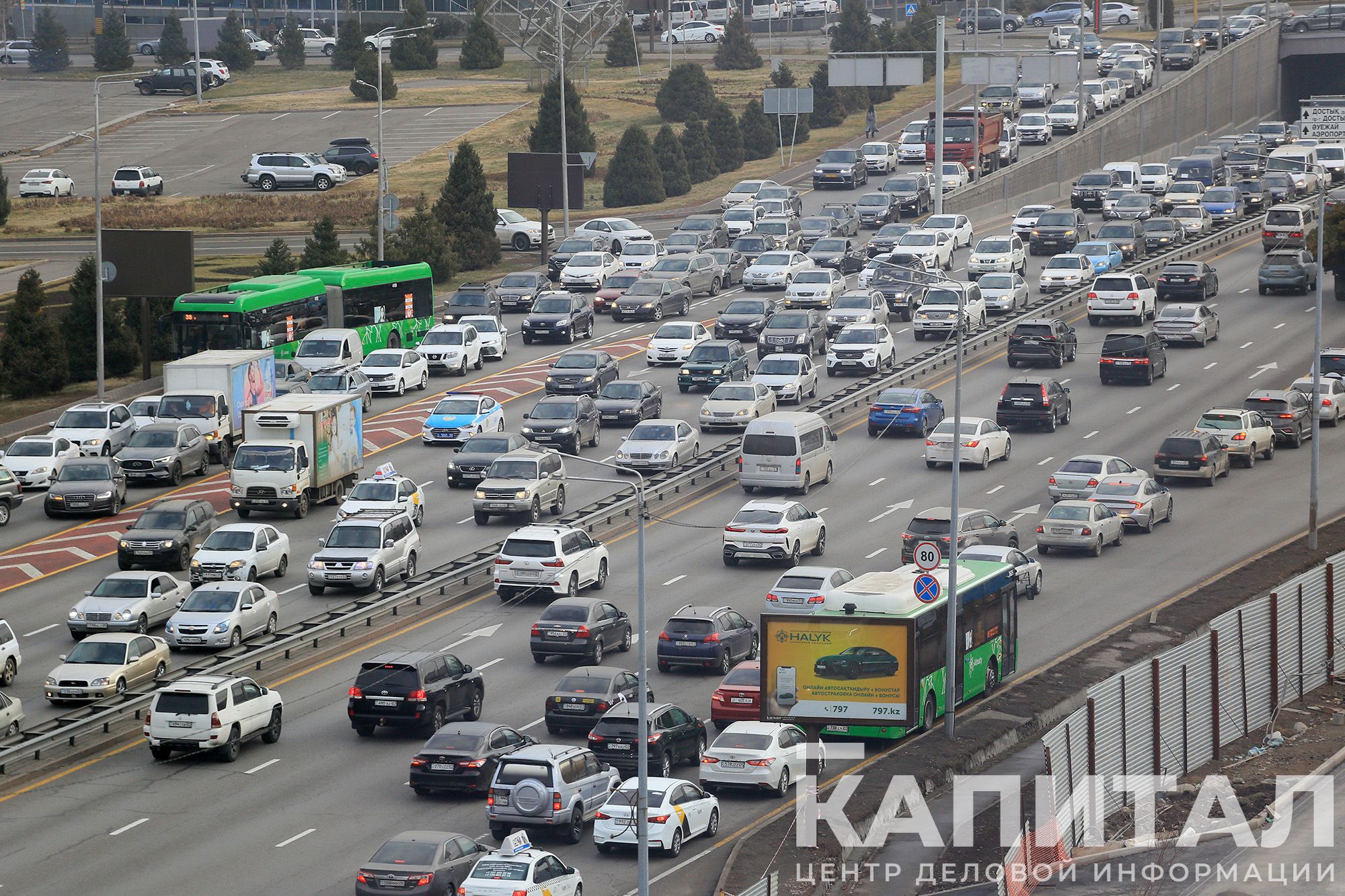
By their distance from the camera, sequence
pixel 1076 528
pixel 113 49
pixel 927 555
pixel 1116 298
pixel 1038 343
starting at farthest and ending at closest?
pixel 113 49 < pixel 1116 298 < pixel 1038 343 < pixel 1076 528 < pixel 927 555

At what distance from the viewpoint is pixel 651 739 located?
3475 cm

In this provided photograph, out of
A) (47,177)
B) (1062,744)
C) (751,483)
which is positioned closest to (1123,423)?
(751,483)

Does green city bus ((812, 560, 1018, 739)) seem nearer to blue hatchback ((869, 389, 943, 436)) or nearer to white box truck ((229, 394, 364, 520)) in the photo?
blue hatchback ((869, 389, 943, 436))

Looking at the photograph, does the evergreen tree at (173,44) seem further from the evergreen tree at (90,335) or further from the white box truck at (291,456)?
the white box truck at (291,456)

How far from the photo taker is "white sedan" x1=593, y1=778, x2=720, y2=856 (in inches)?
1231

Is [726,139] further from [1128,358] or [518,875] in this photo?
[518,875]

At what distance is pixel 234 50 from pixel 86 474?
105 m

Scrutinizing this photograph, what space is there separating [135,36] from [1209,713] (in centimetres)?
15603

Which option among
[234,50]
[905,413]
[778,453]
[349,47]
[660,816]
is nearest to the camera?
[660,816]

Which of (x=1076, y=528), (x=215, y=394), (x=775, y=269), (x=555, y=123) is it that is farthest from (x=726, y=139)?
(x=1076, y=528)

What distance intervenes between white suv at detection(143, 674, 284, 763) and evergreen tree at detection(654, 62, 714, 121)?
302 feet

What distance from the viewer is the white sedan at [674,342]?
67.9 m

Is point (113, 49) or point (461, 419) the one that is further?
Answer: point (113, 49)

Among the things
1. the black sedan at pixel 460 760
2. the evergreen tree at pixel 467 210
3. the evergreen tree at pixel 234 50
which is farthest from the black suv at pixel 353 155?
the black sedan at pixel 460 760
